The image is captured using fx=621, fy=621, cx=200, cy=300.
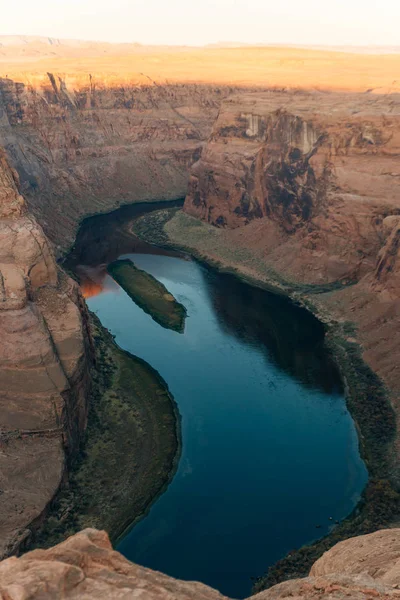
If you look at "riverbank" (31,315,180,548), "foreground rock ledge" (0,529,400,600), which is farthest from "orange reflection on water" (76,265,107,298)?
"foreground rock ledge" (0,529,400,600)

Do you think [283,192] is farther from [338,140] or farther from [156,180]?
[156,180]

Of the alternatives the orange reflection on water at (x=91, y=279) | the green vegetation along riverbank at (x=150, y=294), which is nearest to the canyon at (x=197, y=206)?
the orange reflection on water at (x=91, y=279)

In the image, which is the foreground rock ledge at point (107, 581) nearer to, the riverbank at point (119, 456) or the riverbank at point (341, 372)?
the riverbank at point (341, 372)

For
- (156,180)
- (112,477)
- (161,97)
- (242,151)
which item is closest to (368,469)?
(112,477)

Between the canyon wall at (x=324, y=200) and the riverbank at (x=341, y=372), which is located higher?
the canyon wall at (x=324, y=200)

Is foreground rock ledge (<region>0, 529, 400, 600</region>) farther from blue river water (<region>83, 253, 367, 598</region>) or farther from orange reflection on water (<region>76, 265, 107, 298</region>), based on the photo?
orange reflection on water (<region>76, 265, 107, 298</region>)
